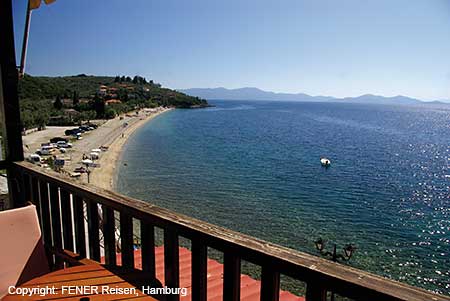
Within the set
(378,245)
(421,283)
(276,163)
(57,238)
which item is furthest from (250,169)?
(57,238)

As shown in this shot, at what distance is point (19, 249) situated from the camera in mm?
1675

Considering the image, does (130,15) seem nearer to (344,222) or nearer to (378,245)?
(344,222)

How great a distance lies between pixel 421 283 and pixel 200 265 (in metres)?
12.9

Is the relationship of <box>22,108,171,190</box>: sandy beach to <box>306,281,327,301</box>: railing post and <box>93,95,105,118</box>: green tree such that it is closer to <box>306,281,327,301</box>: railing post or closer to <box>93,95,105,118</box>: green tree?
<box>93,95,105,118</box>: green tree

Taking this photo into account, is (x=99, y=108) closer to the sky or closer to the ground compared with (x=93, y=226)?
closer to the sky

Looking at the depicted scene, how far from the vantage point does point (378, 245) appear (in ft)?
46.0

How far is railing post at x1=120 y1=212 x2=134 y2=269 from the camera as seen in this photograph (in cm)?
155

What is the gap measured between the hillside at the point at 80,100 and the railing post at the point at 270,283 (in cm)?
1333

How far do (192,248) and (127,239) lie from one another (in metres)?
0.53

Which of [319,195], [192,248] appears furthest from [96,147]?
[192,248]

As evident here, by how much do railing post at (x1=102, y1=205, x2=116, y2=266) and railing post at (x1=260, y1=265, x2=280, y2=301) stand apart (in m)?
0.96

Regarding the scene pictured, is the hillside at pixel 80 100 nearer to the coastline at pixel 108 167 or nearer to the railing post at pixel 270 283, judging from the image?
the coastline at pixel 108 167

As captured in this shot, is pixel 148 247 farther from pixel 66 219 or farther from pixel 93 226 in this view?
pixel 66 219

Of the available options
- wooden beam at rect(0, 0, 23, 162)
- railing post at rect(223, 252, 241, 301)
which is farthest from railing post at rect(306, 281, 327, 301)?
wooden beam at rect(0, 0, 23, 162)
